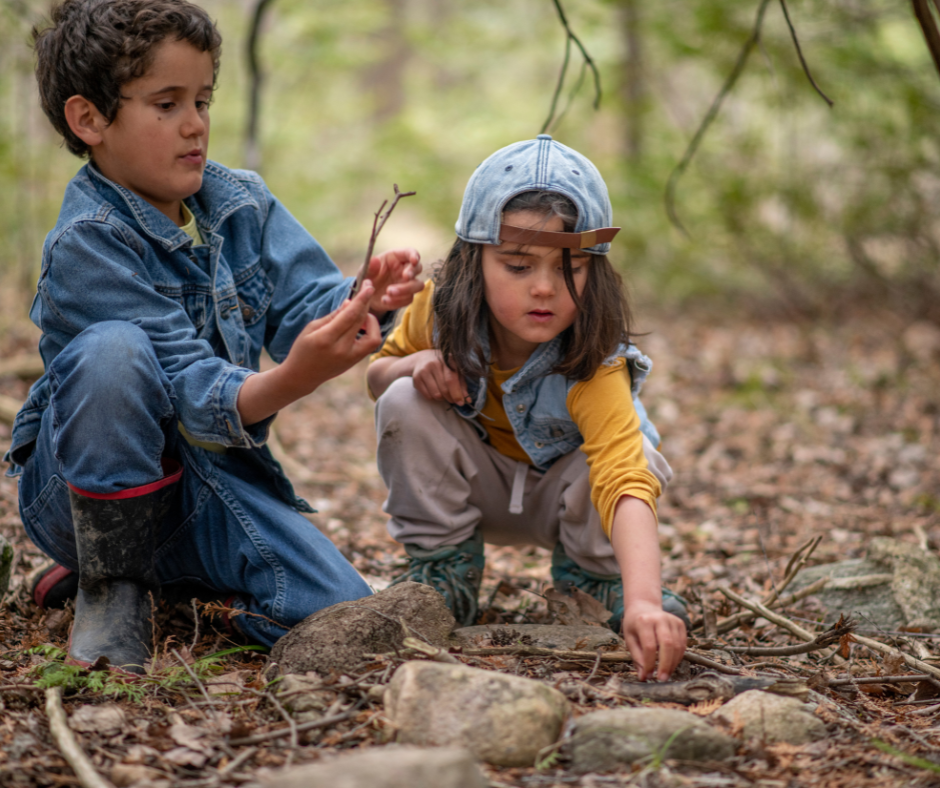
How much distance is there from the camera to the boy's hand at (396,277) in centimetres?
206

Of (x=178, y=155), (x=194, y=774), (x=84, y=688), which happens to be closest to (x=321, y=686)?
(x=194, y=774)

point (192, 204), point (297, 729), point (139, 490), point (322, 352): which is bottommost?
point (297, 729)

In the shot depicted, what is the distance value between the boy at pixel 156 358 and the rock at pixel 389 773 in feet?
2.86

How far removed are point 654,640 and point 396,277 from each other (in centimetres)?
102

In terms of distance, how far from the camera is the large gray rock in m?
2.58

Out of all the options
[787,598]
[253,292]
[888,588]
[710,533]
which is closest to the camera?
[253,292]

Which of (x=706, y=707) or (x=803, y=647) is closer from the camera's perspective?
(x=706, y=707)

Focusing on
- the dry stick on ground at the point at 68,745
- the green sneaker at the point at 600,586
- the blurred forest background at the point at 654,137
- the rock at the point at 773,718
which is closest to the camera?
the dry stick on ground at the point at 68,745

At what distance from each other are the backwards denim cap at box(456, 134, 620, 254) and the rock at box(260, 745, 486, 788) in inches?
50.7

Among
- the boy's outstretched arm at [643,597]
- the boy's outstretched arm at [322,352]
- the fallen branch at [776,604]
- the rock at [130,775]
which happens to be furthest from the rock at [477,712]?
the fallen branch at [776,604]

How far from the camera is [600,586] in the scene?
8.32 feet

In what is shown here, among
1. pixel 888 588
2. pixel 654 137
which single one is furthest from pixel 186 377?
pixel 654 137

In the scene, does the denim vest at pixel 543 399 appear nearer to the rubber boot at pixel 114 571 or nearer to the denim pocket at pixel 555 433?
the denim pocket at pixel 555 433

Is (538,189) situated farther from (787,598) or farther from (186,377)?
(787,598)
